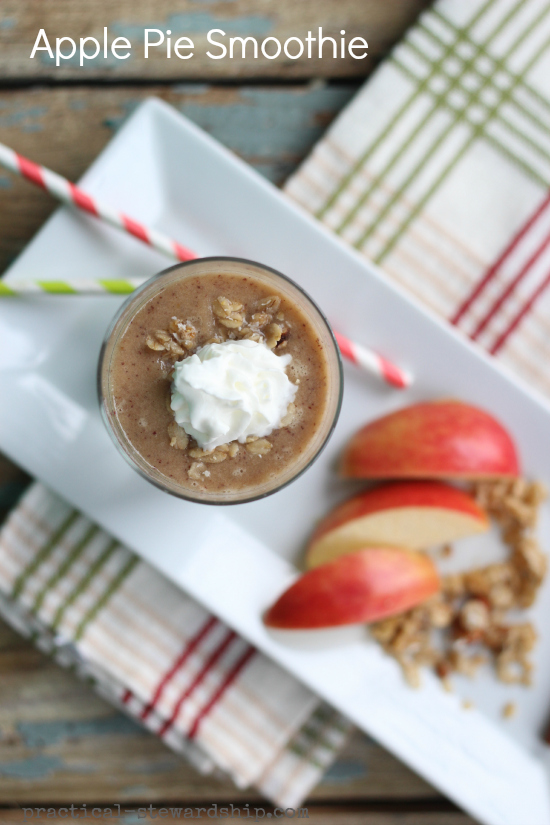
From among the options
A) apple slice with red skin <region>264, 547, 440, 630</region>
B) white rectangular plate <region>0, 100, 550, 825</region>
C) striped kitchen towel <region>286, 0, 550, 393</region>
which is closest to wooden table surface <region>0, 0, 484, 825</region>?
striped kitchen towel <region>286, 0, 550, 393</region>

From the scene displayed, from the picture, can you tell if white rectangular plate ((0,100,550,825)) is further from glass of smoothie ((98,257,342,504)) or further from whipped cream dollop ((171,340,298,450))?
whipped cream dollop ((171,340,298,450))

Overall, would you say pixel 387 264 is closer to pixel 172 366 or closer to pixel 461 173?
pixel 461 173

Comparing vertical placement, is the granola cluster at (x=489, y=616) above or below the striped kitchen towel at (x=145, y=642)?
above

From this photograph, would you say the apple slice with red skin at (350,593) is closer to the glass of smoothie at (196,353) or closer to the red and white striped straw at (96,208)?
the glass of smoothie at (196,353)

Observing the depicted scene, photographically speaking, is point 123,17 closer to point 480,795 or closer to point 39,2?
point 39,2

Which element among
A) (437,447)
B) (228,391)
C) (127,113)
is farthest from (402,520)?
(127,113)

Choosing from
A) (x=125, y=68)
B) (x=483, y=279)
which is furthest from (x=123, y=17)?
(x=483, y=279)

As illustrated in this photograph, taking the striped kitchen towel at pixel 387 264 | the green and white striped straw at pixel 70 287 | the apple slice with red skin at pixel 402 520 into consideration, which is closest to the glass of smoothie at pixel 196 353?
the green and white striped straw at pixel 70 287
